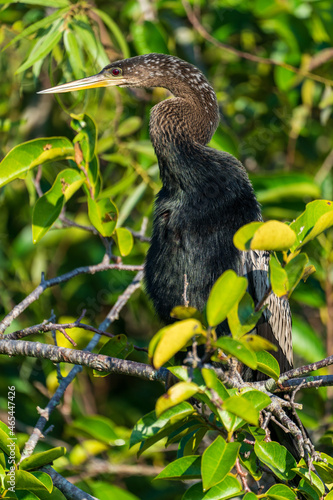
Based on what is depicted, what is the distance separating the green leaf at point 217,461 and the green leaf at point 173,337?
0.27m

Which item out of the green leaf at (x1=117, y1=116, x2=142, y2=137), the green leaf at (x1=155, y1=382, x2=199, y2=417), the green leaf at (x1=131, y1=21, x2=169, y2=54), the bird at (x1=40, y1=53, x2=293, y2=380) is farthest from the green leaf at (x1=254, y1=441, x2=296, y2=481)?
the green leaf at (x1=131, y1=21, x2=169, y2=54)

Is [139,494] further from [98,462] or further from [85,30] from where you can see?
[85,30]

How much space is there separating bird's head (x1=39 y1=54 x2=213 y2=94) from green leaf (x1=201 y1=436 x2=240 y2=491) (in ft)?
5.15

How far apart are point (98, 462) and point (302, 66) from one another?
2.33 metres

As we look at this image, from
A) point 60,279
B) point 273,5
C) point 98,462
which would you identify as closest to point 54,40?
point 60,279

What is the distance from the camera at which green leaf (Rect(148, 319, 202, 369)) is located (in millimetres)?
1144

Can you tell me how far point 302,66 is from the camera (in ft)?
10.5

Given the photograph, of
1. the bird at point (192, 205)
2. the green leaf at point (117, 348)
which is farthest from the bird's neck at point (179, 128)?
the green leaf at point (117, 348)

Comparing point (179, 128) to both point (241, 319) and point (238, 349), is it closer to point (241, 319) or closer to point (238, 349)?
point (241, 319)

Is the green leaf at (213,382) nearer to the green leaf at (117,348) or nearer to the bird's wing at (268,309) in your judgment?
the green leaf at (117,348)

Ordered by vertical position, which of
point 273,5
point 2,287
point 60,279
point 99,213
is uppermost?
point 273,5

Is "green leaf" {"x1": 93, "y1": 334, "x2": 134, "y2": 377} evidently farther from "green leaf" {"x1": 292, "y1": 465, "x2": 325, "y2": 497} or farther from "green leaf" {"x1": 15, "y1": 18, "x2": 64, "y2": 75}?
"green leaf" {"x1": 15, "y1": 18, "x2": 64, "y2": 75}

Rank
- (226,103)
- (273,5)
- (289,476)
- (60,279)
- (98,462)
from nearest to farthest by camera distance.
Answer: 1. (289,476)
2. (60,279)
3. (98,462)
4. (273,5)
5. (226,103)

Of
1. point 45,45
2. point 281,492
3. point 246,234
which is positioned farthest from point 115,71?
point 281,492
